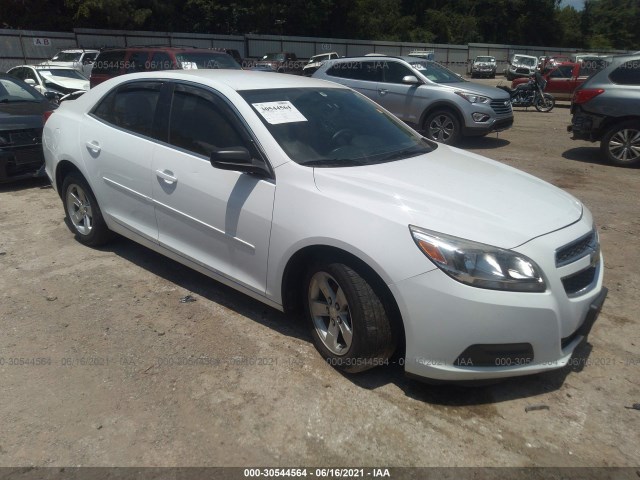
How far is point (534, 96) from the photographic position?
17.4 m

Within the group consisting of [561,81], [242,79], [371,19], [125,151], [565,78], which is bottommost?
[561,81]

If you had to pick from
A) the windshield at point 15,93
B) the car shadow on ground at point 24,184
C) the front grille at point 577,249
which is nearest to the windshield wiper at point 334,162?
the front grille at point 577,249

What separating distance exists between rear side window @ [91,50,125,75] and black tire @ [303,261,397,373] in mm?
11125

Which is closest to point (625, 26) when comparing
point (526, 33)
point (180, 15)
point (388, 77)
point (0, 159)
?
point (526, 33)

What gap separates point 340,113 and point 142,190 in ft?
5.28

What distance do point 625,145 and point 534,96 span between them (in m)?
9.48

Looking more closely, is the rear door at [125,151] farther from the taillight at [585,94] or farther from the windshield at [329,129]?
the taillight at [585,94]

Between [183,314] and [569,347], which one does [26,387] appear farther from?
[569,347]

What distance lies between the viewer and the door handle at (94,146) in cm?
448

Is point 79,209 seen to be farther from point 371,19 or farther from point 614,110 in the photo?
point 371,19

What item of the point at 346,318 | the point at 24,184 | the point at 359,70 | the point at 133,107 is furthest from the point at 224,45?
the point at 346,318

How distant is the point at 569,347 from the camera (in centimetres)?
291

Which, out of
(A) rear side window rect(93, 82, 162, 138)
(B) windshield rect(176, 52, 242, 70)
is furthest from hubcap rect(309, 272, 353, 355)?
(B) windshield rect(176, 52, 242, 70)

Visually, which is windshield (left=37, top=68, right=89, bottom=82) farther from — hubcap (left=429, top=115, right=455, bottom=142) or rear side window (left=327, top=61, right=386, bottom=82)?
hubcap (left=429, top=115, right=455, bottom=142)
